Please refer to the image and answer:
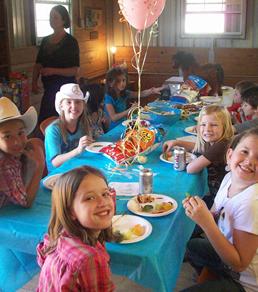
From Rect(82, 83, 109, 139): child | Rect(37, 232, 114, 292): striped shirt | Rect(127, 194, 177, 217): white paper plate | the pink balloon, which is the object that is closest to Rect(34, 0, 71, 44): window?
Rect(82, 83, 109, 139): child

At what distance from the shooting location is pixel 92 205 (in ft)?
4.00

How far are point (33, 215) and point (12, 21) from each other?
3.34 m

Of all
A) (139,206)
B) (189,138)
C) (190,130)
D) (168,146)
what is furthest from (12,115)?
(190,130)

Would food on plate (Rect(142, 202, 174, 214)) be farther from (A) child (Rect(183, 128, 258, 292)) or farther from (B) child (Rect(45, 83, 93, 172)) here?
(B) child (Rect(45, 83, 93, 172))

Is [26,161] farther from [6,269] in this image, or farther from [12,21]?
[12,21]

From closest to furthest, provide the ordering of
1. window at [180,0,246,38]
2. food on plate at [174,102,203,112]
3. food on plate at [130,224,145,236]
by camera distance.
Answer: food on plate at [130,224,145,236] < food on plate at [174,102,203,112] < window at [180,0,246,38]

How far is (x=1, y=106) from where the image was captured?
181cm

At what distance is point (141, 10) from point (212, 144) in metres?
0.95

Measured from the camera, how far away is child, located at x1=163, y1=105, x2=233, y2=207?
84.4 inches

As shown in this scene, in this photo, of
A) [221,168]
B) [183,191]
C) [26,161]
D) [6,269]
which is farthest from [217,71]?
[6,269]

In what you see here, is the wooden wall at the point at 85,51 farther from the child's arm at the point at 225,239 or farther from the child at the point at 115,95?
the child's arm at the point at 225,239

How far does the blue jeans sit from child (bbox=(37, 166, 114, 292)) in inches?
19.9

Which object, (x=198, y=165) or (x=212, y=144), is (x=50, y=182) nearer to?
(x=198, y=165)

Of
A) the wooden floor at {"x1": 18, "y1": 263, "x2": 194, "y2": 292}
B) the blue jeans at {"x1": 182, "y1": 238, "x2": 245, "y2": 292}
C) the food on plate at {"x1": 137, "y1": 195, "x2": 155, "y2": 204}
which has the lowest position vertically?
the wooden floor at {"x1": 18, "y1": 263, "x2": 194, "y2": 292}
